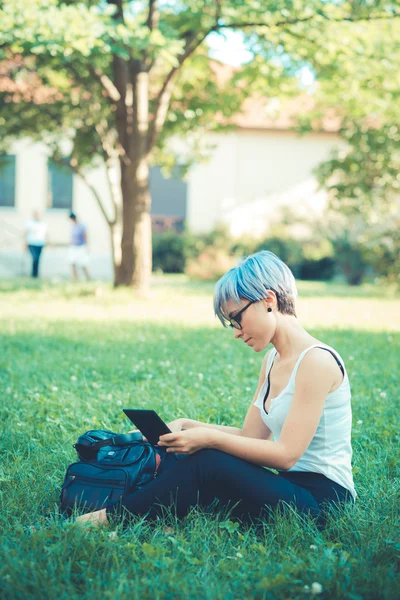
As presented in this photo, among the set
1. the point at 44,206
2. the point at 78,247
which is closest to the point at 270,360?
the point at 78,247

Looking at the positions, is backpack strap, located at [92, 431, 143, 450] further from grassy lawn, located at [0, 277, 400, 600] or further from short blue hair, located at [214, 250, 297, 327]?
short blue hair, located at [214, 250, 297, 327]

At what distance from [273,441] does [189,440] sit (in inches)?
14.9

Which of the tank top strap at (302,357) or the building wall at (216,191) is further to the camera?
the building wall at (216,191)

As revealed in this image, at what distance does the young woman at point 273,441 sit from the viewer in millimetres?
3031

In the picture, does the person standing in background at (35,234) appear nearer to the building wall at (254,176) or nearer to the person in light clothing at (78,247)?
the person in light clothing at (78,247)

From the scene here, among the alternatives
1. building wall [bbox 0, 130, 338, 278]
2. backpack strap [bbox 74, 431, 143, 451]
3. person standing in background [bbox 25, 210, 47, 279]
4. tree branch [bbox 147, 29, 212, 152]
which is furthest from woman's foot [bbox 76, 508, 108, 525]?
building wall [bbox 0, 130, 338, 278]

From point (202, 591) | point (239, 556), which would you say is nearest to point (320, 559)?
point (239, 556)

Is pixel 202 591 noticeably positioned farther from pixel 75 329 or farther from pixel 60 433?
pixel 75 329

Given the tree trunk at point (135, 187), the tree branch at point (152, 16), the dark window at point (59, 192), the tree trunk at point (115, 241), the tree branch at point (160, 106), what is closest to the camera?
the tree branch at point (152, 16)

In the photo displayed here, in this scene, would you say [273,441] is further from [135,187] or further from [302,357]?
[135,187]

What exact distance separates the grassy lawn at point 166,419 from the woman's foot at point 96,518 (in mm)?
57

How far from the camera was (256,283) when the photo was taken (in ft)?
10.1

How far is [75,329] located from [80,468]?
6.34 metres

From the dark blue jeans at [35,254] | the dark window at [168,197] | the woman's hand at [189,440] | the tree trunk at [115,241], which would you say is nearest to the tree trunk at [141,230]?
the tree trunk at [115,241]
